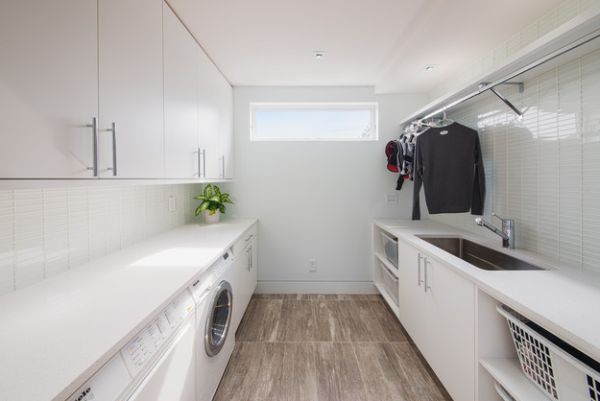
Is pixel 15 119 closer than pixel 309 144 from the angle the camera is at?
Yes

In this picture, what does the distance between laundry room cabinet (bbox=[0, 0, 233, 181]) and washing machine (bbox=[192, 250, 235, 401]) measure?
0.63 meters

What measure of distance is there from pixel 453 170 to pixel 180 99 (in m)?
2.06

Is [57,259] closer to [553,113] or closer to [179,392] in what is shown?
[179,392]

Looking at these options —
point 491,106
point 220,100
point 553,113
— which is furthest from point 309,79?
point 553,113

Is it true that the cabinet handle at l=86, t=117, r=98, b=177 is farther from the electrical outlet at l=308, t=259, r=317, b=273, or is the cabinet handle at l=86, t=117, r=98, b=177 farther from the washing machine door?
the electrical outlet at l=308, t=259, r=317, b=273

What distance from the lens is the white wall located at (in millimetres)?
3082

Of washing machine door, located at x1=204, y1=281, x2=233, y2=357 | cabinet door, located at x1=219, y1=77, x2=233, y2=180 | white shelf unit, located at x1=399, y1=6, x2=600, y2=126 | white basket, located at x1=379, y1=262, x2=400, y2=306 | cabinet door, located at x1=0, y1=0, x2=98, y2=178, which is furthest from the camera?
cabinet door, located at x1=219, y1=77, x2=233, y2=180

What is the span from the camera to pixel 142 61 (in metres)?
1.33

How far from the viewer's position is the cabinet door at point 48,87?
0.74m

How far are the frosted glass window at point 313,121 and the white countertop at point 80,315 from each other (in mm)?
1913

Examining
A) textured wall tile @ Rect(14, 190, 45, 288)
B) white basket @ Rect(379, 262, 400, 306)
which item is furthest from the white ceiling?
white basket @ Rect(379, 262, 400, 306)

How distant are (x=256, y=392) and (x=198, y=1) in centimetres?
237

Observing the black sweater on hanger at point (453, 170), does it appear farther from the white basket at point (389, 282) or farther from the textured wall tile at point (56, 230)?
the textured wall tile at point (56, 230)

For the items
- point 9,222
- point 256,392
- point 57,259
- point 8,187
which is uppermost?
point 8,187
